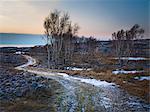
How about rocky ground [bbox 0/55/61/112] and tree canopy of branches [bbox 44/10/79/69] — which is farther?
tree canopy of branches [bbox 44/10/79/69]

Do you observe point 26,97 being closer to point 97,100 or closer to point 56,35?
point 97,100

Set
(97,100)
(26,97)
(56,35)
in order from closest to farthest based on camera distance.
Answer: (97,100), (26,97), (56,35)

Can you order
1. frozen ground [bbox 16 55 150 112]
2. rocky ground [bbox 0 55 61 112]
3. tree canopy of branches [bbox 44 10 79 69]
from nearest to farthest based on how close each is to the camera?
1. frozen ground [bbox 16 55 150 112]
2. rocky ground [bbox 0 55 61 112]
3. tree canopy of branches [bbox 44 10 79 69]

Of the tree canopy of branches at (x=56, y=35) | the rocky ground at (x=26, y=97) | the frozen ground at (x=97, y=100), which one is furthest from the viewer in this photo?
the tree canopy of branches at (x=56, y=35)

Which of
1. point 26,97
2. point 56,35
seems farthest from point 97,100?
point 56,35

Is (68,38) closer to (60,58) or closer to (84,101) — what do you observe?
(60,58)

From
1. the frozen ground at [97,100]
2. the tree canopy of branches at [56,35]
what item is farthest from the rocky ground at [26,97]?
the tree canopy of branches at [56,35]

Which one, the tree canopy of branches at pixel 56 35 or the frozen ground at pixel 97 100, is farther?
the tree canopy of branches at pixel 56 35

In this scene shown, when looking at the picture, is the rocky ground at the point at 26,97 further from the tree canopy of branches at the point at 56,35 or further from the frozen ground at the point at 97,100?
the tree canopy of branches at the point at 56,35

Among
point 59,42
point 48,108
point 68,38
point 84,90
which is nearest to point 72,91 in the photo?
point 84,90

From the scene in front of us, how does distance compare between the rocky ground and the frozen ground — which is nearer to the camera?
the frozen ground

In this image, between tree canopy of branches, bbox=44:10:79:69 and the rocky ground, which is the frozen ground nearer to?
the rocky ground

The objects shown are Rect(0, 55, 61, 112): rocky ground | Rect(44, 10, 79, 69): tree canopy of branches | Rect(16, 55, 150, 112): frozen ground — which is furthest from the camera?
Rect(44, 10, 79, 69): tree canopy of branches

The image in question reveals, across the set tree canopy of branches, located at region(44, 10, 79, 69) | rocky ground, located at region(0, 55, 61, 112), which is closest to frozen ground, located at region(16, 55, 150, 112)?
rocky ground, located at region(0, 55, 61, 112)
